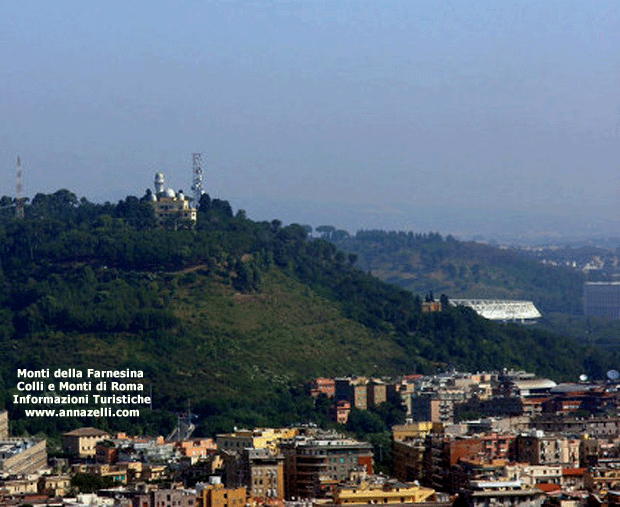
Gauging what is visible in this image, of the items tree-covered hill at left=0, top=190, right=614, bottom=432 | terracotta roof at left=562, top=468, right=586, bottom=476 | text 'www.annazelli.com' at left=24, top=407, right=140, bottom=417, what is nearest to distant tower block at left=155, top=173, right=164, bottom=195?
tree-covered hill at left=0, top=190, right=614, bottom=432

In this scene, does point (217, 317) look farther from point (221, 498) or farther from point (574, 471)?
point (221, 498)

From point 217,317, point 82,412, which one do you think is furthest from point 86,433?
point 217,317

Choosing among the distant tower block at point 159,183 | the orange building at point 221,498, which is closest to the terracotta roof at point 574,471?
the orange building at point 221,498

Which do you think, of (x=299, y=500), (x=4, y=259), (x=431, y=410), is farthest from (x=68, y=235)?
(x=299, y=500)

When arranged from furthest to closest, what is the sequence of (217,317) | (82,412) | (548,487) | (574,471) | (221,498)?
(217,317) < (82,412) < (574,471) < (221,498) < (548,487)

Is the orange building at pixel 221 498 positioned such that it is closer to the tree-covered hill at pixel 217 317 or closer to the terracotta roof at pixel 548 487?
the terracotta roof at pixel 548 487

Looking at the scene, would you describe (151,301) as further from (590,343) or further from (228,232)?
(590,343)
